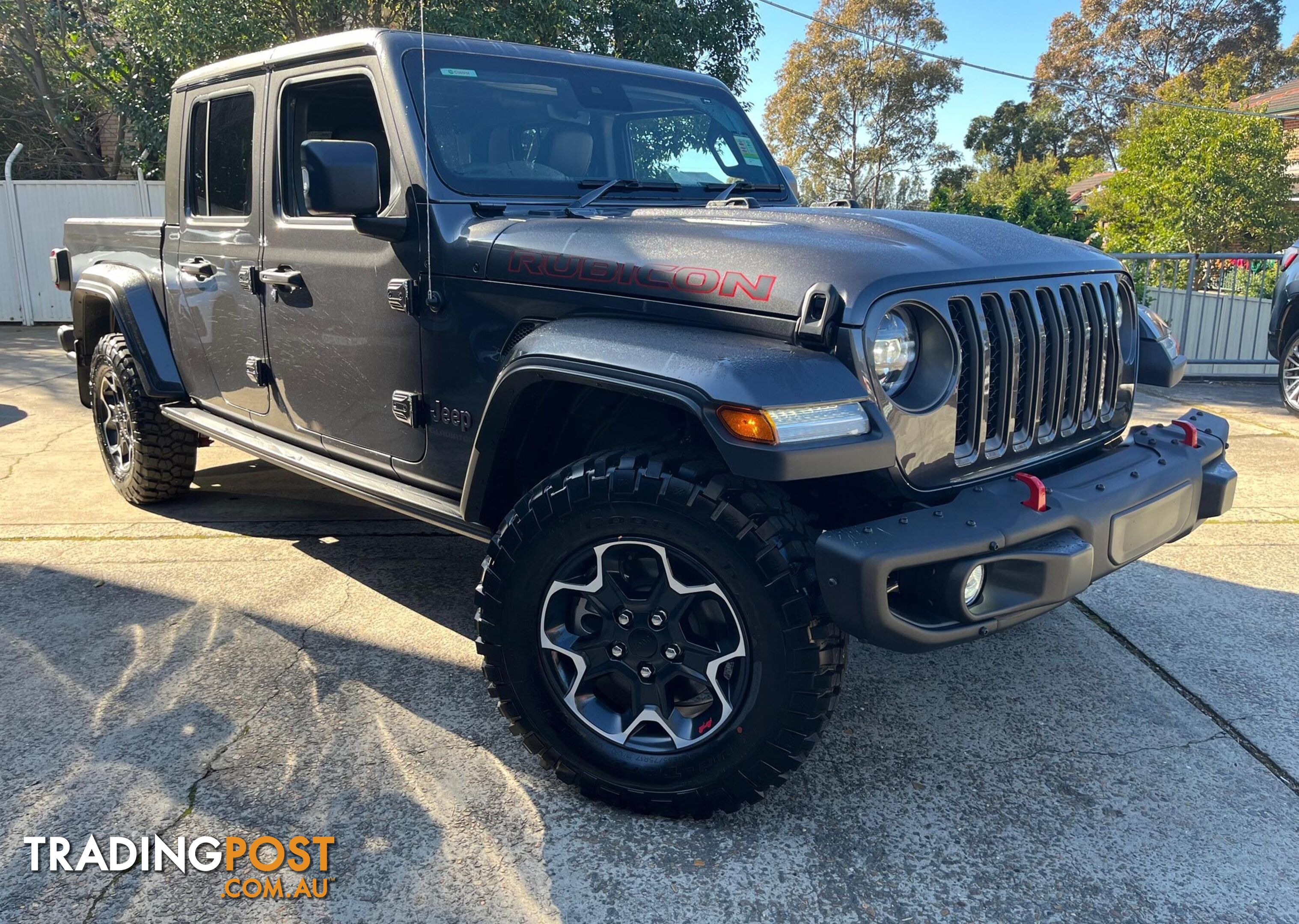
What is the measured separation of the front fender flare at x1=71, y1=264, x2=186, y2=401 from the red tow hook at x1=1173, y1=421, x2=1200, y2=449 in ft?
13.2

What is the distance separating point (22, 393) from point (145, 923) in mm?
7556

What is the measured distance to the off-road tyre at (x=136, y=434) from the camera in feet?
15.5

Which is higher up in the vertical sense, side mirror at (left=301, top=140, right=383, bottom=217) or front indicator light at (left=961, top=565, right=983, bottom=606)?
side mirror at (left=301, top=140, right=383, bottom=217)

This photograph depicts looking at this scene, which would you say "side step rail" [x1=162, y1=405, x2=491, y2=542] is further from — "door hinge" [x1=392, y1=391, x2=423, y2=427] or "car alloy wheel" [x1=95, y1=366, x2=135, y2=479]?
"car alloy wheel" [x1=95, y1=366, x2=135, y2=479]

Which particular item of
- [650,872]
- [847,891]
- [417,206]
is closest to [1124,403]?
[847,891]

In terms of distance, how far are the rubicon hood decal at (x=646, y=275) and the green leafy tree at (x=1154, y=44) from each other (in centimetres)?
4491

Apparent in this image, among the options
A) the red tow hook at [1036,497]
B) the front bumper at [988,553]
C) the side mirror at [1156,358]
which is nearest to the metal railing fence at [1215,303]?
the side mirror at [1156,358]

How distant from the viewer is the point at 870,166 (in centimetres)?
4141

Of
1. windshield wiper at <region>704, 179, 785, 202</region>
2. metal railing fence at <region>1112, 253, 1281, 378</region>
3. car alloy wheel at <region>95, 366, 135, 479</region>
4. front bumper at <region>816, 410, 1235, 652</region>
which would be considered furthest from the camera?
metal railing fence at <region>1112, 253, 1281, 378</region>

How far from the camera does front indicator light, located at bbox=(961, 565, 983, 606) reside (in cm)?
223

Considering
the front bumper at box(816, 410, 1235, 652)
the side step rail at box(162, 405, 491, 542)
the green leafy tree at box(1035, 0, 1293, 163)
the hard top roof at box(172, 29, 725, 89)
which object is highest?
the green leafy tree at box(1035, 0, 1293, 163)

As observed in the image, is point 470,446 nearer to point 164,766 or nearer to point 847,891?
point 164,766

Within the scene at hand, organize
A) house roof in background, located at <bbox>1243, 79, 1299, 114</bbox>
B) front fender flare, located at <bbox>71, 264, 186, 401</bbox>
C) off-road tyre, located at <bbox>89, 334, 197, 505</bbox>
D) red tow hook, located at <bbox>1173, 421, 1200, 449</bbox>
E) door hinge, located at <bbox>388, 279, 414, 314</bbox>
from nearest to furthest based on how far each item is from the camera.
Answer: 1. red tow hook, located at <bbox>1173, 421, 1200, 449</bbox>
2. door hinge, located at <bbox>388, 279, 414, 314</bbox>
3. front fender flare, located at <bbox>71, 264, 186, 401</bbox>
4. off-road tyre, located at <bbox>89, 334, 197, 505</bbox>
5. house roof in background, located at <bbox>1243, 79, 1299, 114</bbox>

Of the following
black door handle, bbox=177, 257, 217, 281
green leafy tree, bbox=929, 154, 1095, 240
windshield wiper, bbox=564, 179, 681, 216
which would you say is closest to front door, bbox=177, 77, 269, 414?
black door handle, bbox=177, 257, 217, 281
